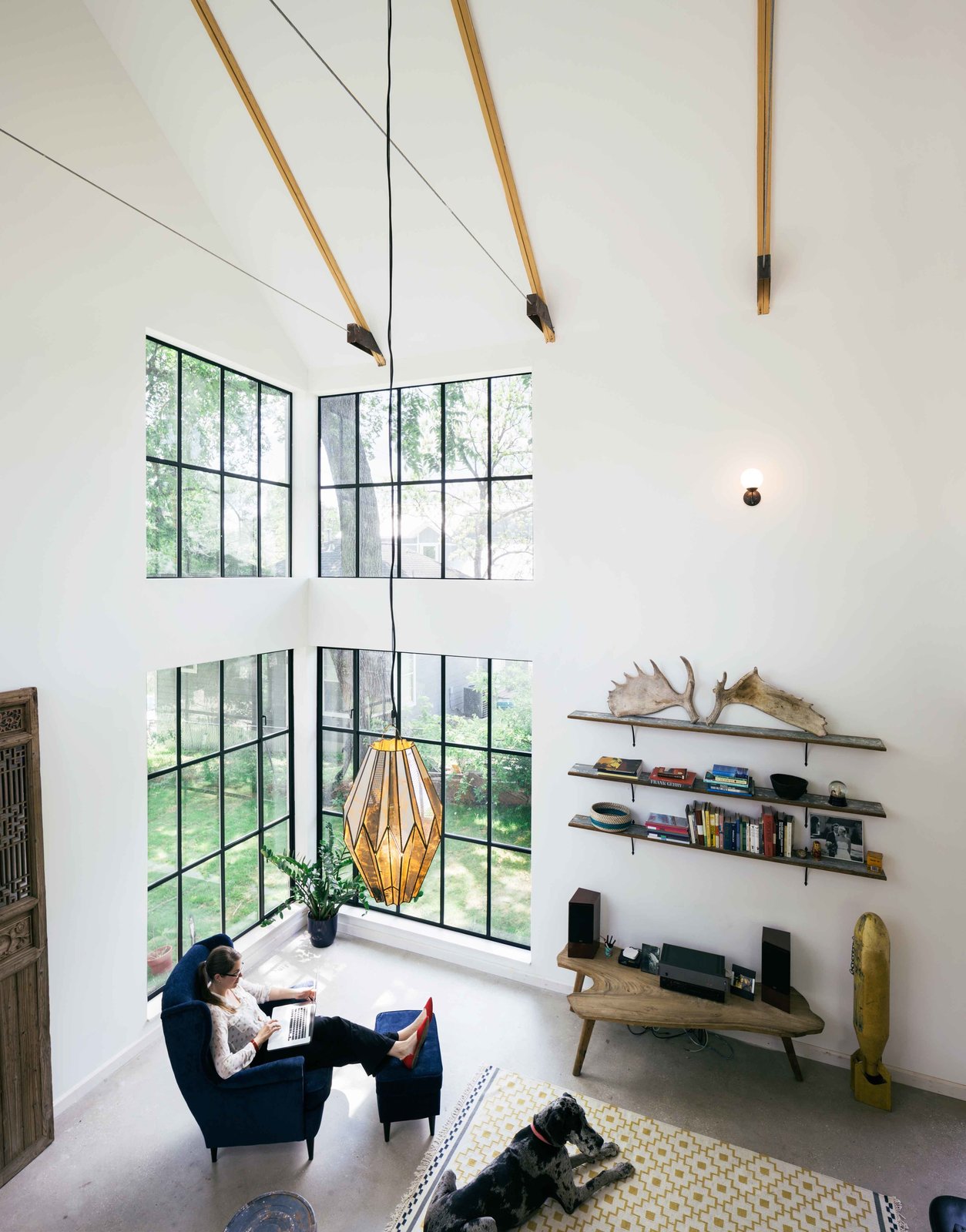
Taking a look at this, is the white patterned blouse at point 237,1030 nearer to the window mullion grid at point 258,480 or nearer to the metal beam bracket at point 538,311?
the window mullion grid at point 258,480

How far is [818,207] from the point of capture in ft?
11.5

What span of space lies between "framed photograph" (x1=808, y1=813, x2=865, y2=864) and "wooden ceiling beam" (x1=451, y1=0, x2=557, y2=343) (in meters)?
3.60

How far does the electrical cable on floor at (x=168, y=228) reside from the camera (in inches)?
125

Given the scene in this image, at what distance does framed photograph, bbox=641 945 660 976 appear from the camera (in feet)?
13.0

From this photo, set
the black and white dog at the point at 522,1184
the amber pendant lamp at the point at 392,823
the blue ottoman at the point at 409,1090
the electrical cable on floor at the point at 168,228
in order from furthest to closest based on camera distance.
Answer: the blue ottoman at the point at 409,1090
the electrical cable on floor at the point at 168,228
the black and white dog at the point at 522,1184
the amber pendant lamp at the point at 392,823

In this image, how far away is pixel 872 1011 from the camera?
349 cm

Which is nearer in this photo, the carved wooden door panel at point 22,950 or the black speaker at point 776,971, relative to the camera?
the carved wooden door panel at point 22,950

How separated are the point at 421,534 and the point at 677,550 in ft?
6.62

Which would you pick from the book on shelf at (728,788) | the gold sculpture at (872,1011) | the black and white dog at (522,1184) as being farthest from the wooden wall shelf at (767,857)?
the black and white dog at (522,1184)

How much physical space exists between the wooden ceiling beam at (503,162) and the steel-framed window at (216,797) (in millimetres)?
3300

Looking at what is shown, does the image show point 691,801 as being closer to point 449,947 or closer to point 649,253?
point 449,947

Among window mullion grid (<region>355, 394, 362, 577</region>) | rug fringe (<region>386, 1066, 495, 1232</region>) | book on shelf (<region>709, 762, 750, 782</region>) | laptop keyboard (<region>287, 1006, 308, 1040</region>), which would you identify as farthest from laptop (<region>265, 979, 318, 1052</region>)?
window mullion grid (<region>355, 394, 362, 577</region>)

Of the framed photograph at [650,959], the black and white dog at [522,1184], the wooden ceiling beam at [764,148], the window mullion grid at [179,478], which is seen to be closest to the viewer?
the black and white dog at [522,1184]

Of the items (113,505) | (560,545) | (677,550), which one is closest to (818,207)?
(677,550)
